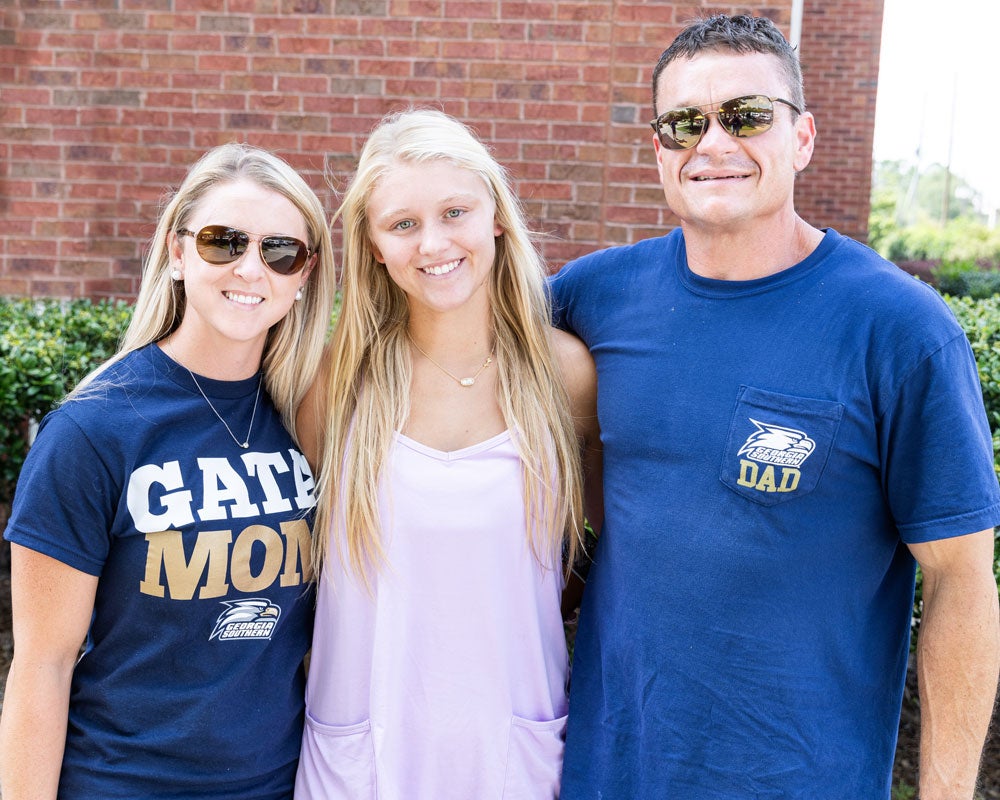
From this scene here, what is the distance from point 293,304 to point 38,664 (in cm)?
97

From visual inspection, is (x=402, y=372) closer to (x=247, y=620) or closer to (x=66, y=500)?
(x=247, y=620)

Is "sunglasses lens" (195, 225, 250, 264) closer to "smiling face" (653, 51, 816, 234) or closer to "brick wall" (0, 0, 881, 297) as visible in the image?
"smiling face" (653, 51, 816, 234)

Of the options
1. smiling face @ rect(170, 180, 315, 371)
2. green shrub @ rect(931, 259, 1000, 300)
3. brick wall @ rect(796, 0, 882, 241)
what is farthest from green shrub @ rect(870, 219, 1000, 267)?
smiling face @ rect(170, 180, 315, 371)

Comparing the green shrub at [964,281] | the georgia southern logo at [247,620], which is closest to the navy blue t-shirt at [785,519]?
the georgia southern logo at [247,620]

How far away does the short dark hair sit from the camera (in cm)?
191

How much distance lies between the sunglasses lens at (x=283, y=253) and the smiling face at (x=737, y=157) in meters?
0.87

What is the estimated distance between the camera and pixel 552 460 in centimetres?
213

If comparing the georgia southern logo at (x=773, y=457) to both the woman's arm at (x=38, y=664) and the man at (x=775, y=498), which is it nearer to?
the man at (x=775, y=498)

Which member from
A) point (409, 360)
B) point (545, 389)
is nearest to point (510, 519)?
point (545, 389)

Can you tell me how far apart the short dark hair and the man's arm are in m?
0.98

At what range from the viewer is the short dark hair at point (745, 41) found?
191 cm

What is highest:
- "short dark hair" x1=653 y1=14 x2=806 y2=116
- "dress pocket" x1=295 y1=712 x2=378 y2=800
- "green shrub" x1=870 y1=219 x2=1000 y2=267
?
"short dark hair" x1=653 y1=14 x2=806 y2=116

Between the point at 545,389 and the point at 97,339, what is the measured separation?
2.93 meters

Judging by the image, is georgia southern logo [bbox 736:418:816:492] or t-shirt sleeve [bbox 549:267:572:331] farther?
t-shirt sleeve [bbox 549:267:572:331]
